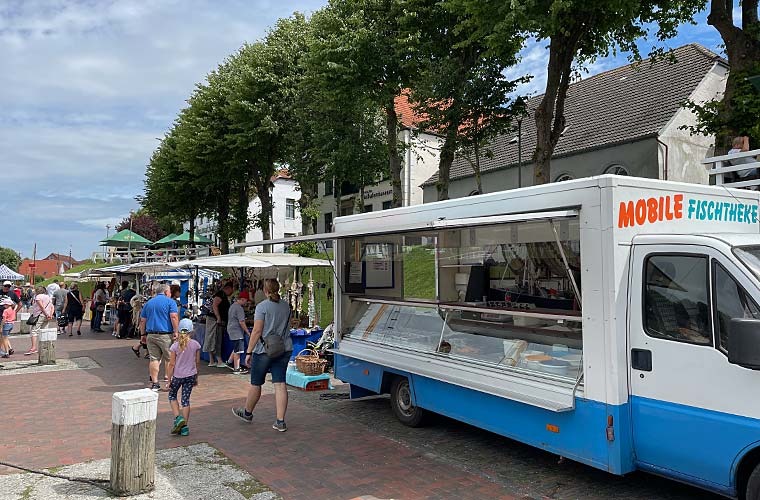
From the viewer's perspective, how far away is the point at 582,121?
24641 mm

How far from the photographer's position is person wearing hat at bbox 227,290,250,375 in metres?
10.8

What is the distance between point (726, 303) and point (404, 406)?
4.19 meters

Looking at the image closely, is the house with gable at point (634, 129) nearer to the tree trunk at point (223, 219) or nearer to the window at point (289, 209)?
the tree trunk at point (223, 219)

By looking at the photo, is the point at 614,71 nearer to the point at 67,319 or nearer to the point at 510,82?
the point at 510,82

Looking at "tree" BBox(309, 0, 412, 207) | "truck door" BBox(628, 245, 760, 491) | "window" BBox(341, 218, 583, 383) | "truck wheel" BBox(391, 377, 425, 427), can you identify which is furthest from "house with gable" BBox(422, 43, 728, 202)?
"truck door" BBox(628, 245, 760, 491)

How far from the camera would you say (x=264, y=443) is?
6.59 m

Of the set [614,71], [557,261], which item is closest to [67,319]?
[557,261]

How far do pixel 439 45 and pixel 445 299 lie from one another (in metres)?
11.0

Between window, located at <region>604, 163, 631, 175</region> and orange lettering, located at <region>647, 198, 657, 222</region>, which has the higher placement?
window, located at <region>604, 163, 631, 175</region>

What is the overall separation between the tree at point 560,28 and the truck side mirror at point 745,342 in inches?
322

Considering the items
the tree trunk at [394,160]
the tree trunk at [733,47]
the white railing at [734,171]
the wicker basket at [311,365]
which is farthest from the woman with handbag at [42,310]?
the tree trunk at [733,47]

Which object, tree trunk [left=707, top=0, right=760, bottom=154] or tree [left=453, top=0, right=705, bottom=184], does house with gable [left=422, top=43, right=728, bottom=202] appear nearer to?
tree [left=453, top=0, right=705, bottom=184]

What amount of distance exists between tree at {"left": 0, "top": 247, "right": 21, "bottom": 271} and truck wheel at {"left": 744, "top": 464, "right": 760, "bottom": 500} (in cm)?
12306

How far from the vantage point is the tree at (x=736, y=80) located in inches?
434
